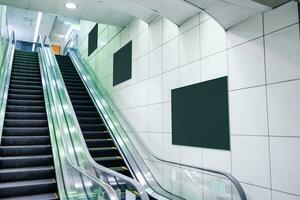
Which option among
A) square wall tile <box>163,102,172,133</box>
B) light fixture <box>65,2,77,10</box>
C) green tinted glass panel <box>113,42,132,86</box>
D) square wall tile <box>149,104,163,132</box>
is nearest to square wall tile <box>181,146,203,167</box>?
square wall tile <box>163,102,172,133</box>

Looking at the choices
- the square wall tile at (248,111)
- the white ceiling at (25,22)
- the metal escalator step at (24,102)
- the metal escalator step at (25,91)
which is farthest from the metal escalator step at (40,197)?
the white ceiling at (25,22)

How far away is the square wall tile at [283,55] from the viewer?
2619 mm

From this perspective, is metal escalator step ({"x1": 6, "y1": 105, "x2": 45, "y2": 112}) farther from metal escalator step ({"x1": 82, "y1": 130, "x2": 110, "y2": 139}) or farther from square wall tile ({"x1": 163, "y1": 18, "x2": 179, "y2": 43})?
square wall tile ({"x1": 163, "y1": 18, "x2": 179, "y2": 43})

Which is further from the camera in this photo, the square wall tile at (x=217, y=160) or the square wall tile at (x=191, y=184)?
the square wall tile at (x=191, y=184)

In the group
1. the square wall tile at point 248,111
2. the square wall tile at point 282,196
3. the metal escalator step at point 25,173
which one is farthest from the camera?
the metal escalator step at point 25,173

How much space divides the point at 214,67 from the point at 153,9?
136 cm

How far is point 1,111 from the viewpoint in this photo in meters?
5.08

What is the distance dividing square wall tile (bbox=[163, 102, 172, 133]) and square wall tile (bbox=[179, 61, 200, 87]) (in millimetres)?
545

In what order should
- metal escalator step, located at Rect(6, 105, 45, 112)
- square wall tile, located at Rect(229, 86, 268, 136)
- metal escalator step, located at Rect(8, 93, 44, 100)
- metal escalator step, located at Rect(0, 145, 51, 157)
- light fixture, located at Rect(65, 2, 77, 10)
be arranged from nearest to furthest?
square wall tile, located at Rect(229, 86, 268, 136) < metal escalator step, located at Rect(0, 145, 51, 157) < light fixture, located at Rect(65, 2, 77, 10) < metal escalator step, located at Rect(6, 105, 45, 112) < metal escalator step, located at Rect(8, 93, 44, 100)

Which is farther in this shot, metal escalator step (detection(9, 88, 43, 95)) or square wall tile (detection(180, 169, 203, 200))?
metal escalator step (detection(9, 88, 43, 95))

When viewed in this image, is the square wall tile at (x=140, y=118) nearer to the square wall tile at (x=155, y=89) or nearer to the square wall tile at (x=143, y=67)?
the square wall tile at (x=155, y=89)

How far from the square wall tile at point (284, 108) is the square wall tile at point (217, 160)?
785 millimetres

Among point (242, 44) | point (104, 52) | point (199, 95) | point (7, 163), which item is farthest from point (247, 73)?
point (104, 52)

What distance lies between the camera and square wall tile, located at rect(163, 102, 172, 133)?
464 cm
